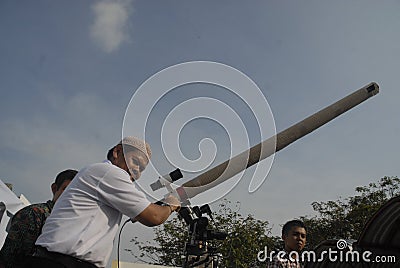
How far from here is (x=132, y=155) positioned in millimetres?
2961

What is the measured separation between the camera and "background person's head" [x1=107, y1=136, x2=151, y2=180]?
Result: 296cm

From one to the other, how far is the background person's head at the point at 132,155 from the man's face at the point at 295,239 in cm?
264

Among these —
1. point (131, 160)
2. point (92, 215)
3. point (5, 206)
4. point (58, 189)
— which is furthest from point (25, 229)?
point (5, 206)

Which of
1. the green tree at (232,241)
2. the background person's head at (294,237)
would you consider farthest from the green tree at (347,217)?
the background person's head at (294,237)

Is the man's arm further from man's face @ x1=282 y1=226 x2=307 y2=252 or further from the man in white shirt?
man's face @ x1=282 y1=226 x2=307 y2=252

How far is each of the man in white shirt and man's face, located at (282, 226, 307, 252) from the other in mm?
2611

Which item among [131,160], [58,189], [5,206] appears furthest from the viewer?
[5,206]

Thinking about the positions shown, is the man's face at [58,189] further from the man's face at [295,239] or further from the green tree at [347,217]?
the green tree at [347,217]

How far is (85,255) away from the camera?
245 cm

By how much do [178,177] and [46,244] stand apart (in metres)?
2.42

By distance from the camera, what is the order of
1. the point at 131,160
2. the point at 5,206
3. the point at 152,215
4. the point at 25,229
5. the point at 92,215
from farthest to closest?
1. the point at 5,206
2. the point at 25,229
3. the point at 131,160
4. the point at 152,215
5. the point at 92,215

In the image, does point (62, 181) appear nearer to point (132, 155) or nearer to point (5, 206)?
point (132, 155)

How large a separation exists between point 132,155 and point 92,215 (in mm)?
543

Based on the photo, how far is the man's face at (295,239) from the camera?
5.05m
